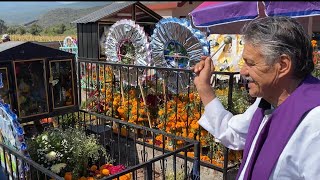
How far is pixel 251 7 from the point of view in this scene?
9.20 feet

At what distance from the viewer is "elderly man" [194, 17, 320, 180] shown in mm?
1243

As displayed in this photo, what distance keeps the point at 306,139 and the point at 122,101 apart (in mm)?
3529

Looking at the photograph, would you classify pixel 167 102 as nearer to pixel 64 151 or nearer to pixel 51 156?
pixel 64 151

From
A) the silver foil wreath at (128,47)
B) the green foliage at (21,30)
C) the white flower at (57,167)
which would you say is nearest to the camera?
the green foliage at (21,30)

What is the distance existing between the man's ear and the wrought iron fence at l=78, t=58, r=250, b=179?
149 centimetres

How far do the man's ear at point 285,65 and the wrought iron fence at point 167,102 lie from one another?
1.49 meters

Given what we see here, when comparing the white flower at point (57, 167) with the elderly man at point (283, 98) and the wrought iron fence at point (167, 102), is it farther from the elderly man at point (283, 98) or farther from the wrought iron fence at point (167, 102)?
the elderly man at point (283, 98)

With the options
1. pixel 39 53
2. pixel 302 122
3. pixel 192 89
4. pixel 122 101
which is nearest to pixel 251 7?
pixel 192 89

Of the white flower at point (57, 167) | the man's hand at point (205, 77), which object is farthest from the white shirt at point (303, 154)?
the white flower at point (57, 167)

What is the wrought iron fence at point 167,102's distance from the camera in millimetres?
3424

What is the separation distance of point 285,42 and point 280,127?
1.11ft

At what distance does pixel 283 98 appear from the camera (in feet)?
4.58

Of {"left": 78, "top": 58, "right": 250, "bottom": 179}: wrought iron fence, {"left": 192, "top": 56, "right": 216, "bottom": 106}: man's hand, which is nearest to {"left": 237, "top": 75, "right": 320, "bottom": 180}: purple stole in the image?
{"left": 192, "top": 56, "right": 216, "bottom": 106}: man's hand

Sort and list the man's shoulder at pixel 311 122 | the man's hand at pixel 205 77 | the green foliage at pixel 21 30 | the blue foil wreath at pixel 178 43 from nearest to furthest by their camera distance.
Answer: the man's shoulder at pixel 311 122 < the man's hand at pixel 205 77 < the green foliage at pixel 21 30 < the blue foil wreath at pixel 178 43
